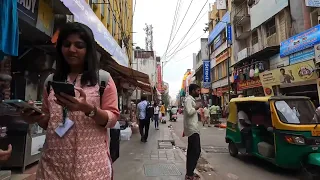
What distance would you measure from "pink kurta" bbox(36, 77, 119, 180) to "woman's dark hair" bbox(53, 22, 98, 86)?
2.6 inches

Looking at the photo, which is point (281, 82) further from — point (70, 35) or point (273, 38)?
point (70, 35)

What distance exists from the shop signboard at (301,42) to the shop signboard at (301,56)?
0.22 m

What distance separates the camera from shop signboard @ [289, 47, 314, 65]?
15.4 metres

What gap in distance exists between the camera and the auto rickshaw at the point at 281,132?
19.3ft

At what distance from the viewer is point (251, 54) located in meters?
23.1

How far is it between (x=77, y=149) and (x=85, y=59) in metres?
0.58

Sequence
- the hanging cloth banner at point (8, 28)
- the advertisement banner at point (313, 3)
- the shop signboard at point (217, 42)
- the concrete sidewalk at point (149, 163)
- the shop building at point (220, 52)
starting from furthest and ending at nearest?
1. the shop signboard at point (217, 42)
2. the shop building at point (220, 52)
3. the advertisement banner at point (313, 3)
4. the concrete sidewalk at point (149, 163)
5. the hanging cloth banner at point (8, 28)

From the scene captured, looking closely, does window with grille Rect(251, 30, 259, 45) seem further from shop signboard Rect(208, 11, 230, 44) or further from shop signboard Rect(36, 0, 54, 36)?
shop signboard Rect(36, 0, 54, 36)

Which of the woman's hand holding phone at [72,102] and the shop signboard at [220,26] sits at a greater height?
the shop signboard at [220,26]

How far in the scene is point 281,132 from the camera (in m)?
6.25

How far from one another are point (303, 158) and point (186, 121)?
2602 mm

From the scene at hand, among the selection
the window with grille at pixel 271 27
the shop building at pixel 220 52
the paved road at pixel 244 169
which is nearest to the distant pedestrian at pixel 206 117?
the window with grille at pixel 271 27

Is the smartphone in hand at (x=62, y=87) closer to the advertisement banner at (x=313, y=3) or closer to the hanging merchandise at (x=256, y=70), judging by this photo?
the advertisement banner at (x=313, y=3)

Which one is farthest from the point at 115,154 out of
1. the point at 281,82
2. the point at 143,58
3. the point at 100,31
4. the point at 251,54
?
the point at 143,58
